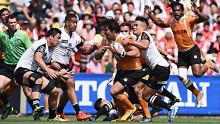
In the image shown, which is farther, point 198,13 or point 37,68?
point 198,13

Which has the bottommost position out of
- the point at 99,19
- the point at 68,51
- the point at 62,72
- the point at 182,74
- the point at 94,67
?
the point at 94,67

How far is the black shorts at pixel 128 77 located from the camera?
18.7m

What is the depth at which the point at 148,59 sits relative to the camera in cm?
1908

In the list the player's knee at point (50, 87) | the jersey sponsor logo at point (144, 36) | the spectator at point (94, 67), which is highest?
the jersey sponsor logo at point (144, 36)

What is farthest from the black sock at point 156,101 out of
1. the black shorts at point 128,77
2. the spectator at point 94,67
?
the spectator at point 94,67

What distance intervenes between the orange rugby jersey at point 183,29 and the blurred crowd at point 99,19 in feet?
16.3

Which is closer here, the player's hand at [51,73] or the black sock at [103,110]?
the player's hand at [51,73]

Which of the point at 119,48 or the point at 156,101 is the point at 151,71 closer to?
the point at 156,101

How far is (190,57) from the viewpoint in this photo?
20969 millimetres

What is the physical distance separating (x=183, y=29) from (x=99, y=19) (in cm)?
899

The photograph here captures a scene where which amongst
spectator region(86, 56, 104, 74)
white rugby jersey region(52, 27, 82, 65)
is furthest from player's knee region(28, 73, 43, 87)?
spectator region(86, 56, 104, 74)

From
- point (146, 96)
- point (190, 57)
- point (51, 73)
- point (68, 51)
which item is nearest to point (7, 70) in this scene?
point (68, 51)

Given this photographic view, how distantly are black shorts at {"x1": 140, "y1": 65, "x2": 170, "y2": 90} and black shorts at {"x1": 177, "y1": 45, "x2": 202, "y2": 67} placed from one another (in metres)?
1.90

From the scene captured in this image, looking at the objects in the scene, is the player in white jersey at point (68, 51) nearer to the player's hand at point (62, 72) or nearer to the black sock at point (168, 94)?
the player's hand at point (62, 72)
